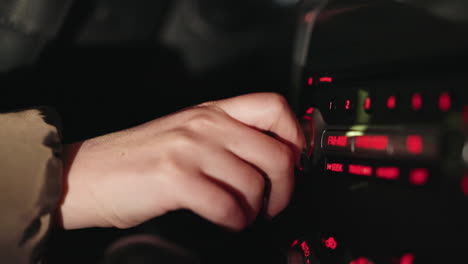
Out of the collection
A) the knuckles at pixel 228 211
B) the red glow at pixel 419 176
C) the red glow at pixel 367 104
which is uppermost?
the red glow at pixel 367 104

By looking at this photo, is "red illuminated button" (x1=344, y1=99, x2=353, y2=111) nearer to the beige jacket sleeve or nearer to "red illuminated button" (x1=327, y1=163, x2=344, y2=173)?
"red illuminated button" (x1=327, y1=163, x2=344, y2=173)

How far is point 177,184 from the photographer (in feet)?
1.16

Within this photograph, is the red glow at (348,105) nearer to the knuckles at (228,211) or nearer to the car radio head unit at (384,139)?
the car radio head unit at (384,139)

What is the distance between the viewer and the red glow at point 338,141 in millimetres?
388

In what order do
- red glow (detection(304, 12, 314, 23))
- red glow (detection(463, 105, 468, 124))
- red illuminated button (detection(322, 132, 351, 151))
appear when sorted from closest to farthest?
red glow (detection(463, 105, 468, 124)), red illuminated button (detection(322, 132, 351, 151)), red glow (detection(304, 12, 314, 23))

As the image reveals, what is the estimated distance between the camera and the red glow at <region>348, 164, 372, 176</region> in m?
0.35

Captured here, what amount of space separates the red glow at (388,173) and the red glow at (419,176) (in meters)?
0.01

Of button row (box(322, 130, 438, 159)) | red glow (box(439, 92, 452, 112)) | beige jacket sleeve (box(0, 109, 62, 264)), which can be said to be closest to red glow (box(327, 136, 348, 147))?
button row (box(322, 130, 438, 159))

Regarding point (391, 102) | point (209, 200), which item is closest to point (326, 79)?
point (391, 102)

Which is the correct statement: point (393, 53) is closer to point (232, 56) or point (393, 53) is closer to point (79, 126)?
point (232, 56)

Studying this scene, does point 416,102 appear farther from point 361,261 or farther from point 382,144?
point 361,261

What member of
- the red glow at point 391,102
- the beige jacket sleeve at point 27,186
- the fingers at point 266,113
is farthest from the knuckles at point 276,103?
the beige jacket sleeve at point 27,186

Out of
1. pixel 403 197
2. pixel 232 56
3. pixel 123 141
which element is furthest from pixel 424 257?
pixel 232 56

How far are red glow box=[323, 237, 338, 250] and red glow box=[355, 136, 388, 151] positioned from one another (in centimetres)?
12
